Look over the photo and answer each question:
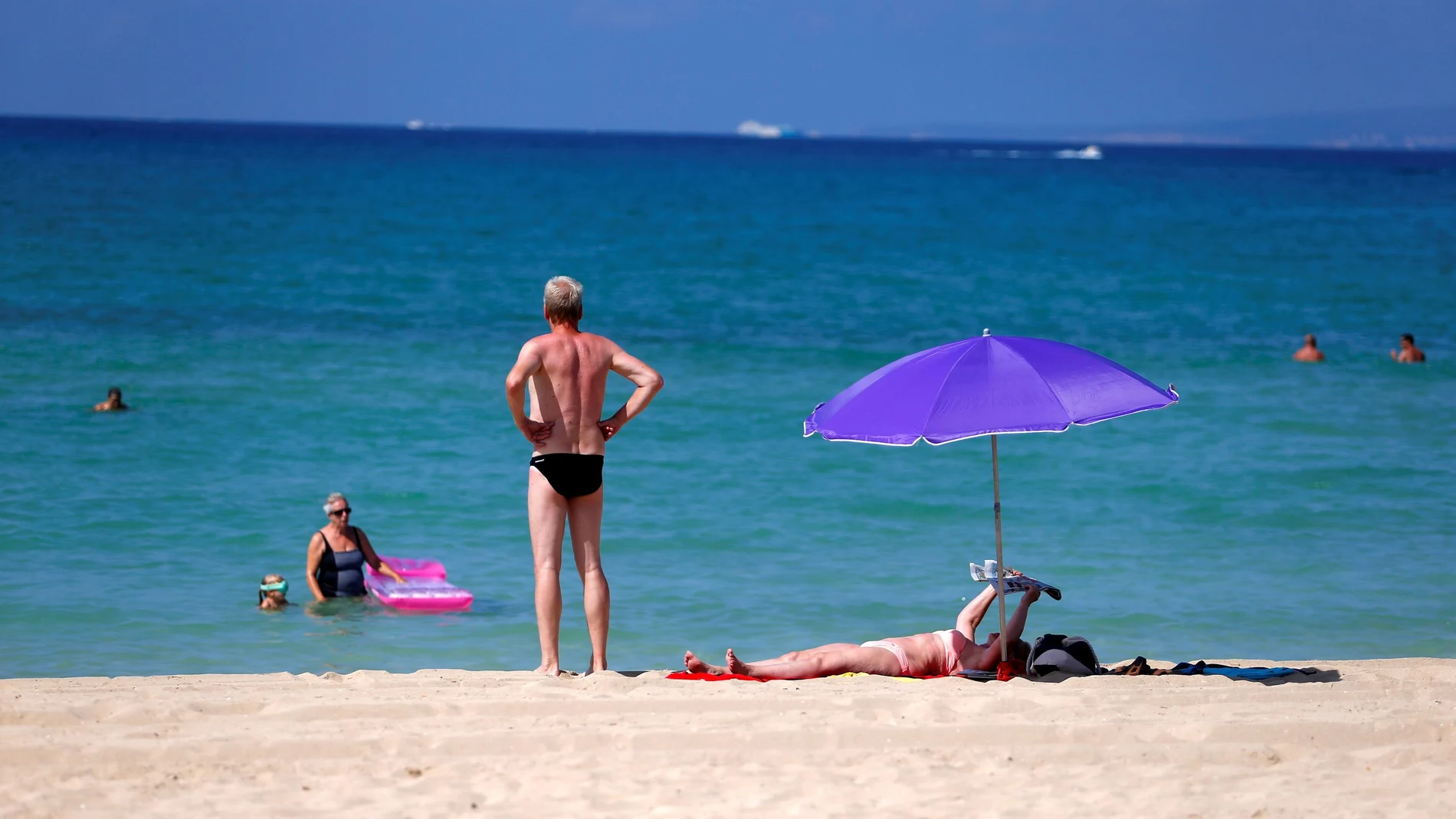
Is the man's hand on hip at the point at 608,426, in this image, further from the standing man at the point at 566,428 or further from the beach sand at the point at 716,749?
the beach sand at the point at 716,749

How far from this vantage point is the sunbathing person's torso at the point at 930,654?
6.53 meters

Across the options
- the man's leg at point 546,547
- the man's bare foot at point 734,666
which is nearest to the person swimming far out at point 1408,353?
the man's bare foot at point 734,666

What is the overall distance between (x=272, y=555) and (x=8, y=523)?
7.28ft

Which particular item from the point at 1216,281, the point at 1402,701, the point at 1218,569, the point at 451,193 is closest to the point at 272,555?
the point at 1218,569

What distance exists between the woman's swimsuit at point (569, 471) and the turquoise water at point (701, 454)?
253cm

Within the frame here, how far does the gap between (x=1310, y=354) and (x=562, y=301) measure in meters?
16.8

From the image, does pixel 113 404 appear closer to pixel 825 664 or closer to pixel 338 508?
pixel 338 508

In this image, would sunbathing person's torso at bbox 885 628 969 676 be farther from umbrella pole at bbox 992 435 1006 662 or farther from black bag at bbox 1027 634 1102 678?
black bag at bbox 1027 634 1102 678

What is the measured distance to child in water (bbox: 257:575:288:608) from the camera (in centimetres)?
904

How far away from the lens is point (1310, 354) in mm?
Result: 20203

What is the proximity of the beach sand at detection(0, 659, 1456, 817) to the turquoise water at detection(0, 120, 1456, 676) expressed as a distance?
2582 millimetres

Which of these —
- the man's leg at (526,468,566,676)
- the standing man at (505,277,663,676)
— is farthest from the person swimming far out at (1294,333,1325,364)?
the man's leg at (526,468,566,676)

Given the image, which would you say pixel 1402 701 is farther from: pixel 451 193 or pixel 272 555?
pixel 451 193

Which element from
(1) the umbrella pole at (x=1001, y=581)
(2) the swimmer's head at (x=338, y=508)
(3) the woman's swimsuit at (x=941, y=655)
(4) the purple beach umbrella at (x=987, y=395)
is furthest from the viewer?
(2) the swimmer's head at (x=338, y=508)
